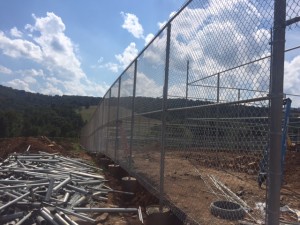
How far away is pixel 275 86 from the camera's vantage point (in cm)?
298

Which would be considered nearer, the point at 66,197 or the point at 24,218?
the point at 24,218

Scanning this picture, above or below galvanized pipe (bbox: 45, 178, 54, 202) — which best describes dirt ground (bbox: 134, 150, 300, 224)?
above

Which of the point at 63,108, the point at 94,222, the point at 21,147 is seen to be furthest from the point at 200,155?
the point at 63,108

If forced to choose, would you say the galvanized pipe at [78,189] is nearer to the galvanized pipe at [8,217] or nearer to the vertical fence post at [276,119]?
the galvanized pipe at [8,217]

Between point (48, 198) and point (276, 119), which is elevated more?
point (276, 119)

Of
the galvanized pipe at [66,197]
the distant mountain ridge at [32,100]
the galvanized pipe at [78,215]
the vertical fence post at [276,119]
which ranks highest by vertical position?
the distant mountain ridge at [32,100]

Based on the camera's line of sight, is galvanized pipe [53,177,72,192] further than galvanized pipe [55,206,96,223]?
Yes

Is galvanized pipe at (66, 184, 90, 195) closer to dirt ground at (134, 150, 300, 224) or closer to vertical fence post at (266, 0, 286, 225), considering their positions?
dirt ground at (134, 150, 300, 224)

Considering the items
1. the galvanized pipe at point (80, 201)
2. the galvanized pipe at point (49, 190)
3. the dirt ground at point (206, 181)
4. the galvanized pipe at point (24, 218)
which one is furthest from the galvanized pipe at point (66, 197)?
the dirt ground at point (206, 181)

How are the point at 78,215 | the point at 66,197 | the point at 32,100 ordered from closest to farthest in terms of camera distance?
1. the point at 78,215
2. the point at 66,197
3. the point at 32,100


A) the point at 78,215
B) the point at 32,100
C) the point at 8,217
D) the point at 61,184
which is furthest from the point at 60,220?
the point at 32,100

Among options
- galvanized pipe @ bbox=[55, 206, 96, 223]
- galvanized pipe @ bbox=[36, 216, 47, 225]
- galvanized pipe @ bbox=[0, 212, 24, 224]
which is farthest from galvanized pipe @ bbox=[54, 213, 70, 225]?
galvanized pipe @ bbox=[0, 212, 24, 224]

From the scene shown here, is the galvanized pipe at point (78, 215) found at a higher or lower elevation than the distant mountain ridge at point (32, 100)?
lower

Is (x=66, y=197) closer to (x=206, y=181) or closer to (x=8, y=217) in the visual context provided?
(x=8, y=217)
